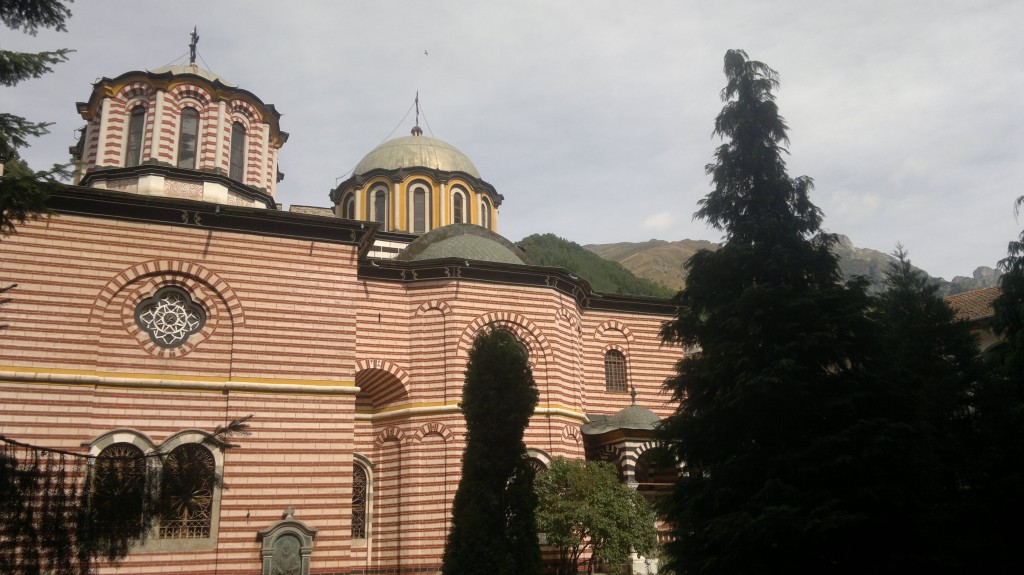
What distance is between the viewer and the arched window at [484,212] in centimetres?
2552

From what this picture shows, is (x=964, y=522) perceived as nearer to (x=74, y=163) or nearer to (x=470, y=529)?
(x=470, y=529)

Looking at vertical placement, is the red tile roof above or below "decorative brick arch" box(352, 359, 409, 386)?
above

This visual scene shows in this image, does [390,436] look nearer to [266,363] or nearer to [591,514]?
[266,363]

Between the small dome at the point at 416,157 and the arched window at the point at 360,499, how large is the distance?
987 centimetres

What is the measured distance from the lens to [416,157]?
25.5 metres

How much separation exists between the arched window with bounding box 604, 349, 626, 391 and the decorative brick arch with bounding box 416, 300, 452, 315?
220 inches

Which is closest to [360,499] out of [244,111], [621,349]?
[621,349]

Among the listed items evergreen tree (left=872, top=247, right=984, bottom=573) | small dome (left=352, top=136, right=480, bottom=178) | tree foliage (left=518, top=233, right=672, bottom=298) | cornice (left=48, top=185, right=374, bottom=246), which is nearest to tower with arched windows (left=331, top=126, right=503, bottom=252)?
small dome (left=352, top=136, right=480, bottom=178)

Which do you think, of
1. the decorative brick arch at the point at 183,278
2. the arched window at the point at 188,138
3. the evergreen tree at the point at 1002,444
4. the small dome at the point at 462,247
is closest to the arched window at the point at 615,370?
the small dome at the point at 462,247

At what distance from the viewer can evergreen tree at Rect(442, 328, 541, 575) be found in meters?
11.7

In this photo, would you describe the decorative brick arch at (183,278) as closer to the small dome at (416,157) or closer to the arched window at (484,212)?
the small dome at (416,157)

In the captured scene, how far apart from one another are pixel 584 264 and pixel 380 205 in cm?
4372

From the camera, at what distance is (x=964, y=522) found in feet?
42.6

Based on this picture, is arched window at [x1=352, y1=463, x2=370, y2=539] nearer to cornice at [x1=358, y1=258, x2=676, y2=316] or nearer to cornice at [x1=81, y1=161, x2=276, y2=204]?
cornice at [x1=358, y1=258, x2=676, y2=316]
